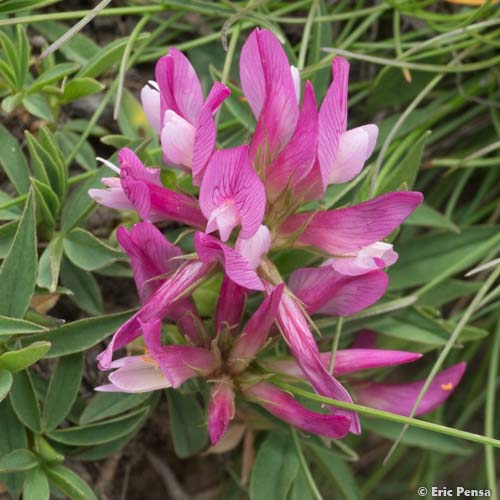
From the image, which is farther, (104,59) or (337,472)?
(337,472)

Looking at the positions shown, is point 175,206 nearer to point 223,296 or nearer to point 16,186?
point 223,296

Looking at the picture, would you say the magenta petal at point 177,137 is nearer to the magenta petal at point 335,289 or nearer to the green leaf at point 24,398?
the magenta petal at point 335,289

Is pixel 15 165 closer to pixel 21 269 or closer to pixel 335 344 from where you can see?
pixel 21 269

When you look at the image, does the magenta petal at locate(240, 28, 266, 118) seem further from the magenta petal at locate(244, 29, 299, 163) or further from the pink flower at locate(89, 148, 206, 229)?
the pink flower at locate(89, 148, 206, 229)

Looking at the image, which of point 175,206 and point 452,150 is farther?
point 452,150

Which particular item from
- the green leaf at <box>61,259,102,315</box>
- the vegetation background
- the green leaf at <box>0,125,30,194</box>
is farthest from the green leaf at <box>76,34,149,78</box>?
the green leaf at <box>61,259,102,315</box>

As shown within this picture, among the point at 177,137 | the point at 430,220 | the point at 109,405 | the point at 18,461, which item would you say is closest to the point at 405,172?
the point at 430,220

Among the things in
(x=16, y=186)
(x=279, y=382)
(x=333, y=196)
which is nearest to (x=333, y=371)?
(x=279, y=382)
